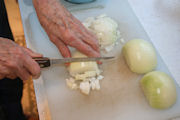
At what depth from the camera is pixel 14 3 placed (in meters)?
1.65

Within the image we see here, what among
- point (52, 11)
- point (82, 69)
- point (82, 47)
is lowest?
point (82, 69)

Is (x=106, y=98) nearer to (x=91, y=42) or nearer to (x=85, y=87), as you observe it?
(x=85, y=87)

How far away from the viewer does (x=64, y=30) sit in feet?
3.38

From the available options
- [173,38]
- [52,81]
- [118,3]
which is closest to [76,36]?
[52,81]

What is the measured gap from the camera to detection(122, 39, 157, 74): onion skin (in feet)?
3.49

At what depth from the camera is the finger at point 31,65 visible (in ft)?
2.94

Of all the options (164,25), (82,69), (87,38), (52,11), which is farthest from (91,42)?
(164,25)

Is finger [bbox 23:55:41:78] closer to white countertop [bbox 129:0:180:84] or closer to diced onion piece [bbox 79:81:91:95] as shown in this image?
diced onion piece [bbox 79:81:91:95]

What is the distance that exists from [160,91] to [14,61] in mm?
675

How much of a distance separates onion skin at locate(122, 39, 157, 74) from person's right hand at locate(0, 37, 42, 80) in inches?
19.2

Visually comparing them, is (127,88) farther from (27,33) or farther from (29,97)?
(29,97)

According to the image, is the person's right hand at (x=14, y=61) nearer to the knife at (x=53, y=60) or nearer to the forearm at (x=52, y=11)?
the knife at (x=53, y=60)

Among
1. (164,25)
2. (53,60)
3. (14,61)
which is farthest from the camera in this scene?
Result: (164,25)

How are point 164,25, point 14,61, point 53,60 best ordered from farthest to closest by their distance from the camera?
point 164,25
point 53,60
point 14,61
